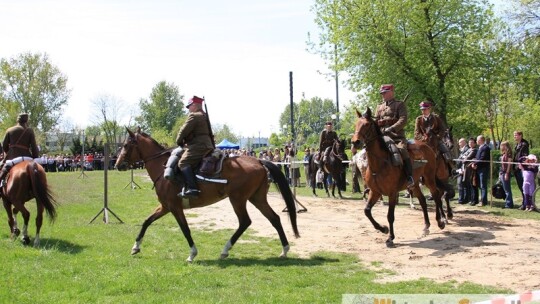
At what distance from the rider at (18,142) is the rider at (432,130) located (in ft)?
31.5

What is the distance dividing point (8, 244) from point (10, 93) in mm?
Result: 63889

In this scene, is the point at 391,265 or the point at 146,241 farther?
the point at 146,241

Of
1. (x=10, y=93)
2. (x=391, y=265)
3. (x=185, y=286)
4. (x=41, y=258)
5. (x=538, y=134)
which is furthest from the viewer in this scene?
(x=10, y=93)

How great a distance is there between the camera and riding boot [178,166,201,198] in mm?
9719

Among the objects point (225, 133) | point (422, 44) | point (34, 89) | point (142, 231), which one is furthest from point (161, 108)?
point (142, 231)

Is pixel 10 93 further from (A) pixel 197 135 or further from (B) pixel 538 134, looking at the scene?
(A) pixel 197 135

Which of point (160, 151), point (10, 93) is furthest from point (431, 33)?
point (10, 93)

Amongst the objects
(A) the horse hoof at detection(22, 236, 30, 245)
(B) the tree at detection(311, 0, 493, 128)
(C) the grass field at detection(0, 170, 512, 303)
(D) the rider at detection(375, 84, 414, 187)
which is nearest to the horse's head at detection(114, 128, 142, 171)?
(C) the grass field at detection(0, 170, 512, 303)

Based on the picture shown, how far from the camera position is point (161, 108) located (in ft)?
333

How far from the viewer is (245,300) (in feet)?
22.2

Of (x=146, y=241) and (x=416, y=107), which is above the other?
(x=416, y=107)

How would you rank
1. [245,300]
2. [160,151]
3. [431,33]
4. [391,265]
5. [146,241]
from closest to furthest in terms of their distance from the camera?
[245,300], [391,265], [160,151], [146,241], [431,33]

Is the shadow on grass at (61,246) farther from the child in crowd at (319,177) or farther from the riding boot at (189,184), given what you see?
the child in crowd at (319,177)

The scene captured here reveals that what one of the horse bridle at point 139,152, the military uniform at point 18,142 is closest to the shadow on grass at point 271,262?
the horse bridle at point 139,152
